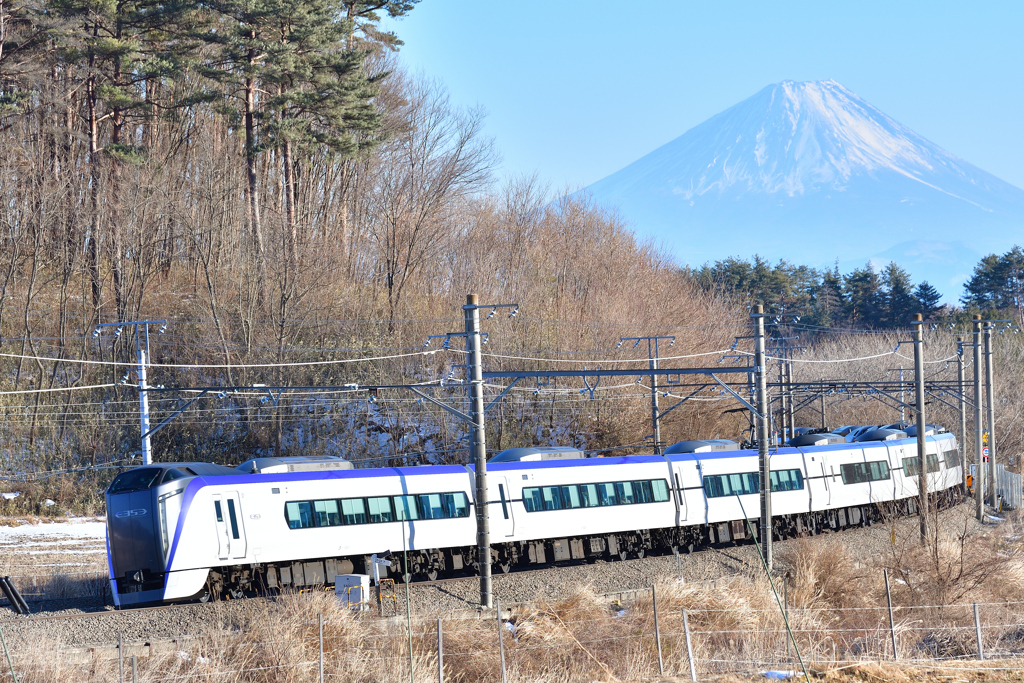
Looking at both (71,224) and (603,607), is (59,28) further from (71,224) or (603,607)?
(603,607)

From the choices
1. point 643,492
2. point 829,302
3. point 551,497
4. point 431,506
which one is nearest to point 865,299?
point 829,302

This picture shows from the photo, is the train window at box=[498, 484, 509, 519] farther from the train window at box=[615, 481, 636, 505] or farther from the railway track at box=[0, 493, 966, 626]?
the train window at box=[615, 481, 636, 505]

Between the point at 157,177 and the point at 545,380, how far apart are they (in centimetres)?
1875

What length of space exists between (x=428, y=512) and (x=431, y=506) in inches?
5.7

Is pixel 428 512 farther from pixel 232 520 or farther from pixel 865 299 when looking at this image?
pixel 865 299

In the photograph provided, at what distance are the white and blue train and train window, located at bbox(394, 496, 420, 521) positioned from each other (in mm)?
25

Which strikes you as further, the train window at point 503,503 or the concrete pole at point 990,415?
the concrete pole at point 990,415

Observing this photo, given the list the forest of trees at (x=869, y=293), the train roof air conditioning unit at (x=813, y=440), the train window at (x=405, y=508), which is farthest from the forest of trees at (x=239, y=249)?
the forest of trees at (x=869, y=293)

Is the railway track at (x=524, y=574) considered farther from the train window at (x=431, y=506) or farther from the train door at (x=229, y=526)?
the train window at (x=431, y=506)

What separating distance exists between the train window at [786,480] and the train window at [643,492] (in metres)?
4.66

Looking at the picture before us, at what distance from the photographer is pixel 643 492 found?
24500 mm

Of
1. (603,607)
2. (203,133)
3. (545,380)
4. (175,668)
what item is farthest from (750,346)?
(175,668)

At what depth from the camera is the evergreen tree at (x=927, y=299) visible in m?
88.6

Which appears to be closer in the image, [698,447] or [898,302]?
[698,447]
